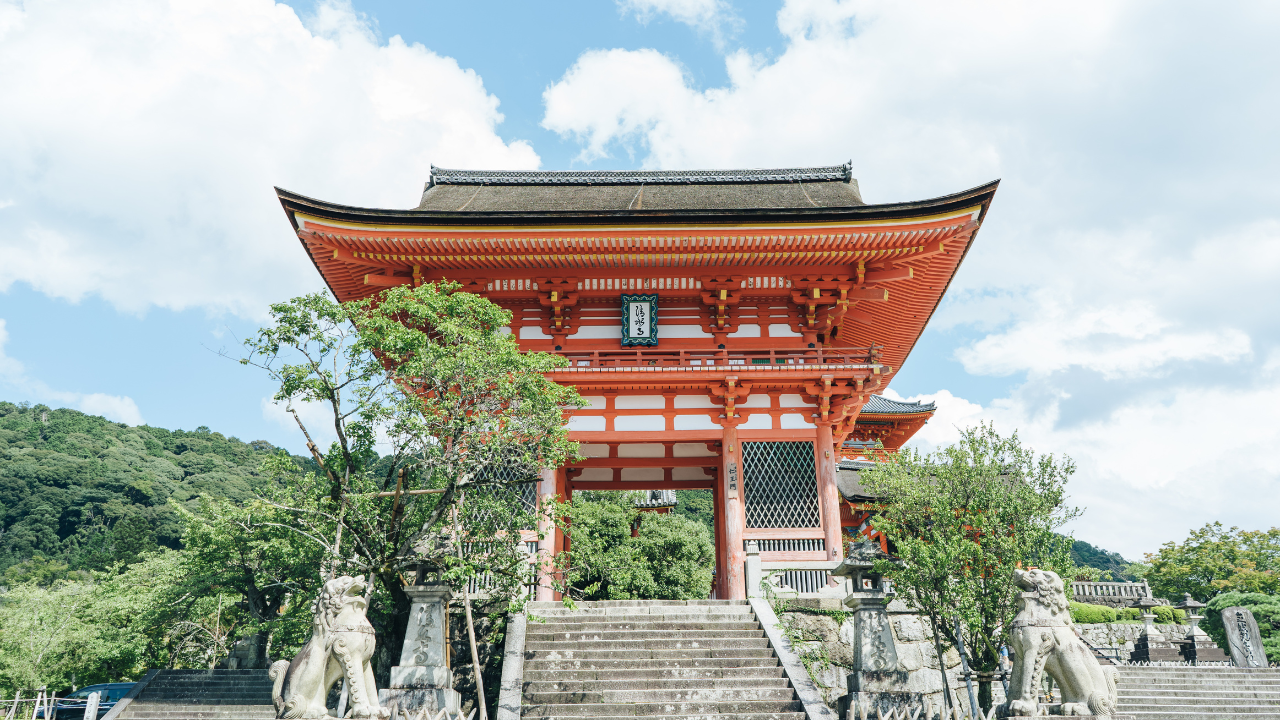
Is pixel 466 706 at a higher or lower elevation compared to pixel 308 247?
lower

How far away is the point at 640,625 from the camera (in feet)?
36.3

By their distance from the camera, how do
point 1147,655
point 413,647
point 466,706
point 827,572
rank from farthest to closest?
point 1147,655 → point 827,572 → point 466,706 → point 413,647

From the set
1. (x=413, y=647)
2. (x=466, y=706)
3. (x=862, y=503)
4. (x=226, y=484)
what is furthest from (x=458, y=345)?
(x=226, y=484)

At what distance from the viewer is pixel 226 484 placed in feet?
234

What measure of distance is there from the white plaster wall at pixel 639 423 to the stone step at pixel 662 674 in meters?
5.80

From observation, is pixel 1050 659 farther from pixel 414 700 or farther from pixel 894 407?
pixel 894 407

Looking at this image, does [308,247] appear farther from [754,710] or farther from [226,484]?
[226,484]

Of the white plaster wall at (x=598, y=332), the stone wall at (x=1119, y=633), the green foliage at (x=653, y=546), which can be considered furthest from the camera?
the stone wall at (x=1119, y=633)

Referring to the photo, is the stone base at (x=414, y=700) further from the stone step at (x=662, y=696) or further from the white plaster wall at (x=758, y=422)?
the white plaster wall at (x=758, y=422)

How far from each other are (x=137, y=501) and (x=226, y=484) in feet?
30.7

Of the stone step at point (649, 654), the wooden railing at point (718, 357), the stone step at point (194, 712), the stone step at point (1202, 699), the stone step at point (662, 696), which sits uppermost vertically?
→ the wooden railing at point (718, 357)

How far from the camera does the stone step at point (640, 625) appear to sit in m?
11.0

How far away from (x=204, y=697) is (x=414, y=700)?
10.4 meters

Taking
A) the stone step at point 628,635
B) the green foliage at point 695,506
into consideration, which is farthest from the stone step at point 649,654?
the green foliage at point 695,506
